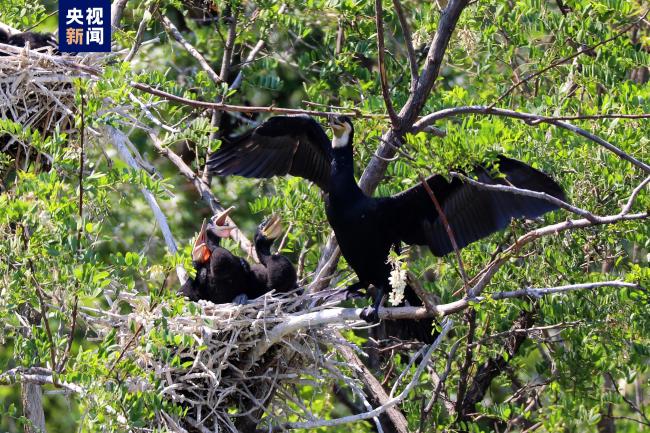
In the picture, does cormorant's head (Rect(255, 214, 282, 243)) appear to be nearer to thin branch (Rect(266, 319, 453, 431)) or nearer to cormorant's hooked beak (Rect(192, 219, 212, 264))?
cormorant's hooked beak (Rect(192, 219, 212, 264))

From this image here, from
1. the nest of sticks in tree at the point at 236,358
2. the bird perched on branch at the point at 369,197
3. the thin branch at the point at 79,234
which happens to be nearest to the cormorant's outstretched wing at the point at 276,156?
the bird perched on branch at the point at 369,197

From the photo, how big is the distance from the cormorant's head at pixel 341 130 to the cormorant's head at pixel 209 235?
0.86 meters

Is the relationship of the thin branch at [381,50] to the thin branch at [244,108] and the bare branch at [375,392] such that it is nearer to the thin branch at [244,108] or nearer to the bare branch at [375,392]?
the thin branch at [244,108]

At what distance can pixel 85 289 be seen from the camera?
15.1 ft

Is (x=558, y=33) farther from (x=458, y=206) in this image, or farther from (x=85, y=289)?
(x=85, y=289)

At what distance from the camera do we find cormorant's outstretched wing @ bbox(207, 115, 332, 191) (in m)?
6.77

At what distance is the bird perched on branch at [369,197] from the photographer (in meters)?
5.59

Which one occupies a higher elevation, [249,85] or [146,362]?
[249,85]

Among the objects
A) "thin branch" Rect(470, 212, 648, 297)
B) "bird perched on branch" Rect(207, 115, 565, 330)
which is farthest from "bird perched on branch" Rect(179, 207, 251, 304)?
"thin branch" Rect(470, 212, 648, 297)

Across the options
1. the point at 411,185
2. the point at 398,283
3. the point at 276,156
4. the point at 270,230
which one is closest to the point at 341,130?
the point at 411,185

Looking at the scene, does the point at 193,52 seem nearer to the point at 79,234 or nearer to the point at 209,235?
the point at 209,235

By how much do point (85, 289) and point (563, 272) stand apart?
9.08ft

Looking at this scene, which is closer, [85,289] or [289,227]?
[85,289]

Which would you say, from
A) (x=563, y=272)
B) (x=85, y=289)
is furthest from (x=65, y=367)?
(x=563, y=272)
